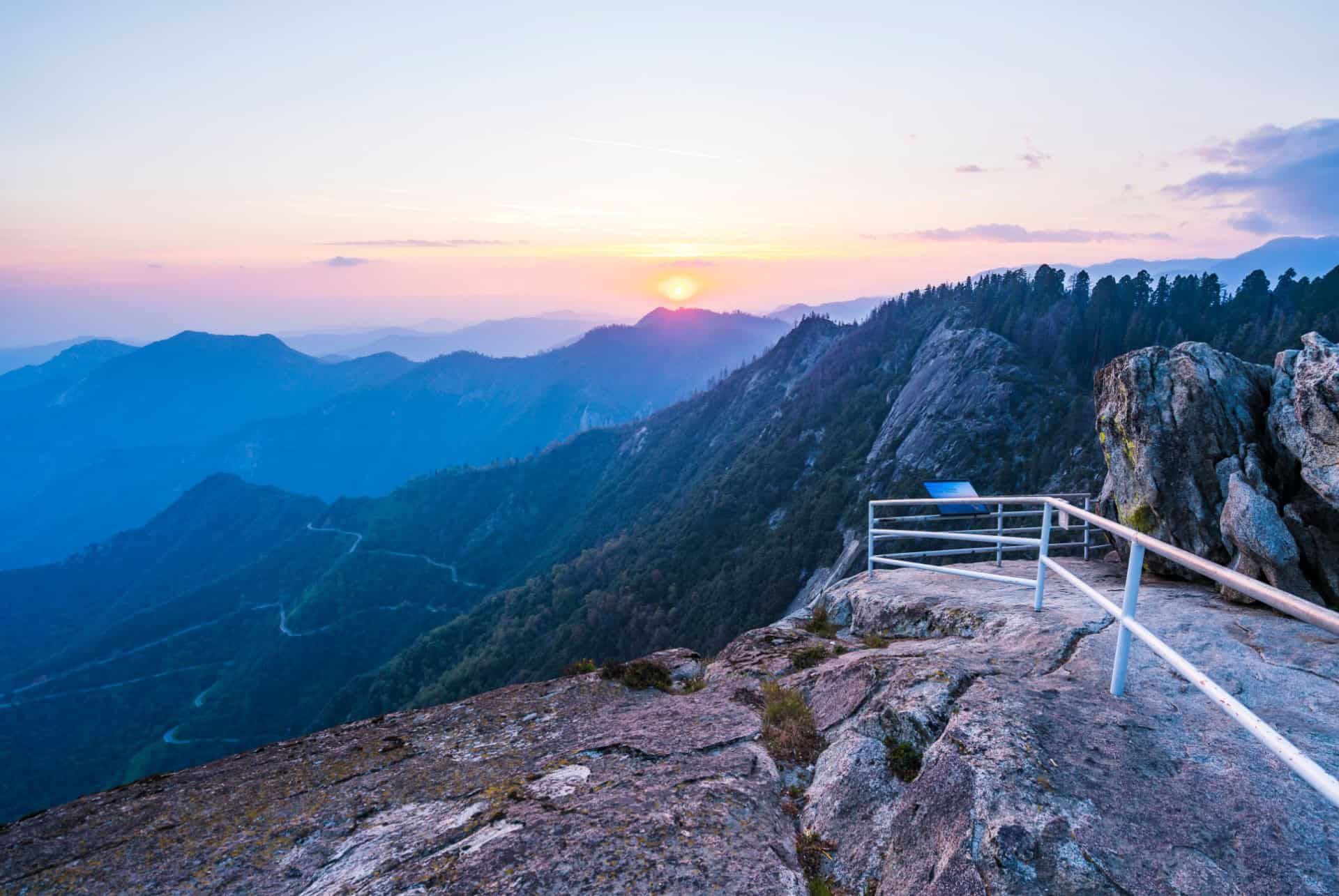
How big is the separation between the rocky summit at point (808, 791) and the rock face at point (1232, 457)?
1.41 m

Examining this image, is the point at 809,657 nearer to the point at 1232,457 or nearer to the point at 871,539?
the point at 871,539

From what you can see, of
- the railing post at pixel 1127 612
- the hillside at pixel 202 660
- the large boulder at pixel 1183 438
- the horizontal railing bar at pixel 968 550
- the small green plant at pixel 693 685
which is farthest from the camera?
the hillside at pixel 202 660

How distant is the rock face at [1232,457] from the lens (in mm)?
8211

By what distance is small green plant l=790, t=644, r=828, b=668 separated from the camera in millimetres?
7949

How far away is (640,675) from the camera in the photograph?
26.9ft

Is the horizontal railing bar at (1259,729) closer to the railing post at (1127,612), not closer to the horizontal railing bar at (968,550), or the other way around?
the railing post at (1127,612)

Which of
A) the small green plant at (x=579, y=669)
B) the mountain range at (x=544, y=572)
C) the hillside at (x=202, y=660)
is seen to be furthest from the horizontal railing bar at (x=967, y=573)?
the hillside at (x=202, y=660)

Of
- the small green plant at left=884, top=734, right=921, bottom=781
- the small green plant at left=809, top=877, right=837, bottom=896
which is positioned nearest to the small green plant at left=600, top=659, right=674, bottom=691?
the small green plant at left=884, top=734, right=921, bottom=781

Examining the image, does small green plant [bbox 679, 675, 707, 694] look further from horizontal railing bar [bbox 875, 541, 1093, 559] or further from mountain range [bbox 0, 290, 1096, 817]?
mountain range [bbox 0, 290, 1096, 817]

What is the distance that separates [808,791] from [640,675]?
11.3 feet

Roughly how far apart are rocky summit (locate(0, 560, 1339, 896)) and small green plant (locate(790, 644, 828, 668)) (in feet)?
0.20

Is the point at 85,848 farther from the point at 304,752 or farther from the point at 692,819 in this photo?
the point at 692,819

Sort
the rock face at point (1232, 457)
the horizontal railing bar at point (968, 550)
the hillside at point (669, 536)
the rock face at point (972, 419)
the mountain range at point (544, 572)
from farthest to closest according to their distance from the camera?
the mountain range at point (544, 572) → the hillside at point (669, 536) → the rock face at point (972, 419) → the horizontal railing bar at point (968, 550) → the rock face at point (1232, 457)

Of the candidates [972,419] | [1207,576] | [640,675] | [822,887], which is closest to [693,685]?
[640,675]
